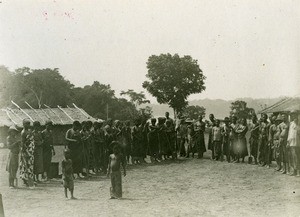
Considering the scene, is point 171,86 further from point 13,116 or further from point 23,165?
point 23,165

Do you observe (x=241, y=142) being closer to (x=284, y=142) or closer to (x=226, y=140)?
(x=226, y=140)

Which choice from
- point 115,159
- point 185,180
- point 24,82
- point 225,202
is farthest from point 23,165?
point 24,82

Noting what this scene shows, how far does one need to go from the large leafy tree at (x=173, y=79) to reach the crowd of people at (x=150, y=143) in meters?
32.5

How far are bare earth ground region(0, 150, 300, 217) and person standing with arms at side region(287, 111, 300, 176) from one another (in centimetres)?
52

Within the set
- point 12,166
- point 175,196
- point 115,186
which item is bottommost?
point 175,196

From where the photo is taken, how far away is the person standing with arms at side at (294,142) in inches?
457

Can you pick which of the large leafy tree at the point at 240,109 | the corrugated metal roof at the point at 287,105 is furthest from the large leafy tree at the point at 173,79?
A: the corrugated metal roof at the point at 287,105

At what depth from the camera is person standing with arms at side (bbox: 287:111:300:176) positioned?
11.6m

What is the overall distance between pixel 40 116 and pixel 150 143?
66.0 feet

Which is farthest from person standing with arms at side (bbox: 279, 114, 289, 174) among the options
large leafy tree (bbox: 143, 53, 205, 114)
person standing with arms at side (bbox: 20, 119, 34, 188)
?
large leafy tree (bbox: 143, 53, 205, 114)

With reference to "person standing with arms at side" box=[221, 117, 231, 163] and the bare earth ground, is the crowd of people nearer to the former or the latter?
"person standing with arms at side" box=[221, 117, 231, 163]

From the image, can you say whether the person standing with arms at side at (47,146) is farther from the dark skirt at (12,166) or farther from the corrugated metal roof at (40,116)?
the corrugated metal roof at (40,116)

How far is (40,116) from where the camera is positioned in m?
34.0

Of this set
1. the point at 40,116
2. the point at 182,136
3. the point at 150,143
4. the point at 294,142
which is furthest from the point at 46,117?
the point at 294,142
